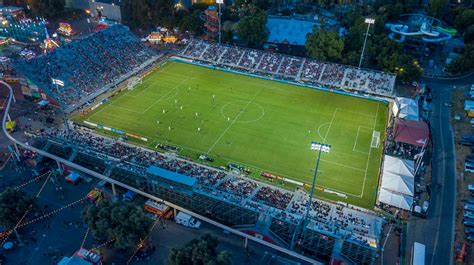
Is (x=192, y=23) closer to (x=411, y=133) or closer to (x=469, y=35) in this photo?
(x=411, y=133)

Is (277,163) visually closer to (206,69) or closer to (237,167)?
(237,167)

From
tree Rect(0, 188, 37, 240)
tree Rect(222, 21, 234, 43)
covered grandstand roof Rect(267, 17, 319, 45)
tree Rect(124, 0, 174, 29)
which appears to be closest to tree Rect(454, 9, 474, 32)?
covered grandstand roof Rect(267, 17, 319, 45)

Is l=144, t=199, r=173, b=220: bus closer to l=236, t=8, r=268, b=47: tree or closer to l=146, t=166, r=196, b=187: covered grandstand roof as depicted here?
l=146, t=166, r=196, b=187: covered grandstand roof

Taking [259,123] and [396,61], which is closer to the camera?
[259,123]

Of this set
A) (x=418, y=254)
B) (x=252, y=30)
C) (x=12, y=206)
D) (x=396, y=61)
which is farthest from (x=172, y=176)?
(x=396, y=61)

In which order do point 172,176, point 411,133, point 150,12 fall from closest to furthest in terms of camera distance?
point 172,176 → point 411,133 → point 150,12

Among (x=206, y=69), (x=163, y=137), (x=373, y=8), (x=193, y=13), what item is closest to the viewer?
(x=163, y=137)

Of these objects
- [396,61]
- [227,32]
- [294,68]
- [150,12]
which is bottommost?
[294,68]

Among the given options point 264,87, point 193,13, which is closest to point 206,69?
point 264,87
